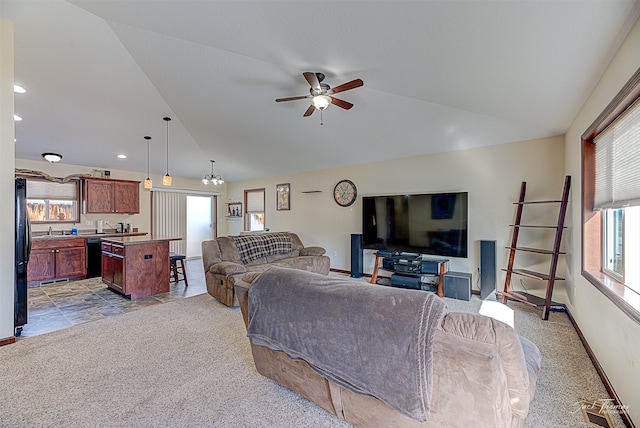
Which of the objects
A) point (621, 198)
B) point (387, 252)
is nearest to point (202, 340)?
point (387, 252)

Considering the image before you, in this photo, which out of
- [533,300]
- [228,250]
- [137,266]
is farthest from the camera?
[228,250]

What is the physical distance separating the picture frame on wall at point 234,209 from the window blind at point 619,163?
298 inches

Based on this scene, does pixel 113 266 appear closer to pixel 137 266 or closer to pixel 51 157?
pixel 137 266

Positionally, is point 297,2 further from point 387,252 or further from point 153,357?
point 387,252

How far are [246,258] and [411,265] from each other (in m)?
2.72

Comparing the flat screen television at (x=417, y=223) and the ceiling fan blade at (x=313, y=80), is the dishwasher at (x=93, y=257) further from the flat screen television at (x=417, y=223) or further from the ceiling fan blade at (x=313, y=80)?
the ceiling fan blade at (x=313, y=80)

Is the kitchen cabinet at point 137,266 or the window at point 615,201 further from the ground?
the window at point 615,201

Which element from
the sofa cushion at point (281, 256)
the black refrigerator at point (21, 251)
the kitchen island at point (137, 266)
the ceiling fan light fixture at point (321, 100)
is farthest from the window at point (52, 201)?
the ceiling fan light fixture at point (321, 100)

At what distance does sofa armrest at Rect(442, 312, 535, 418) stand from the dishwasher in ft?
22.3

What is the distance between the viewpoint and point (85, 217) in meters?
6.12

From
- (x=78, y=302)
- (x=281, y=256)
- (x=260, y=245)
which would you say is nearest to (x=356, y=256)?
(x=281, y=256)

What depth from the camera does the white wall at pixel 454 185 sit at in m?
3.92

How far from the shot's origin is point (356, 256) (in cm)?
548

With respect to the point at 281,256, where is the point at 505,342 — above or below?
above
